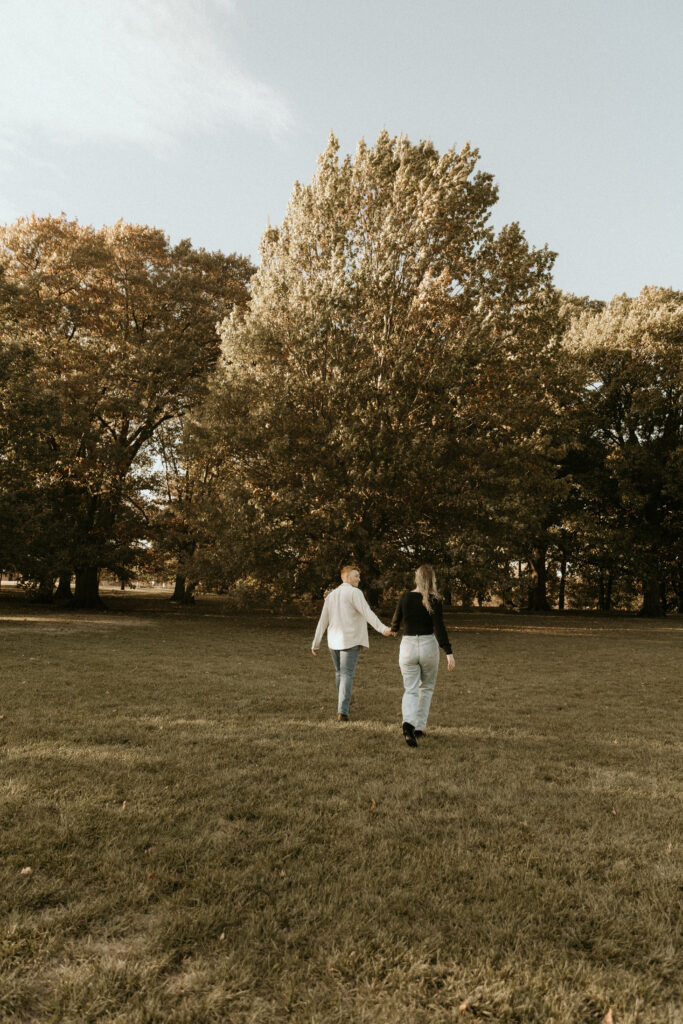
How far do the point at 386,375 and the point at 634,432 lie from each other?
21.2 meters

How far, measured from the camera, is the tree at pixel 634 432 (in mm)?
32219

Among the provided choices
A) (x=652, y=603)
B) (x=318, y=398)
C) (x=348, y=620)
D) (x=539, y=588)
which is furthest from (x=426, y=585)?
(x=539, y=588)

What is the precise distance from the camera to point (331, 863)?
13.4 feet

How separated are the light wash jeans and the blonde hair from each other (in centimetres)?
45

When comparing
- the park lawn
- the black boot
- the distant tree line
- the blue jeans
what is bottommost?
the park lawn

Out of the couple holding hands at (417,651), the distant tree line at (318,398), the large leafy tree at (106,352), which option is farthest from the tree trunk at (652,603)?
the couple holding hands at (417,651)

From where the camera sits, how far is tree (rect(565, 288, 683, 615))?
3222cm

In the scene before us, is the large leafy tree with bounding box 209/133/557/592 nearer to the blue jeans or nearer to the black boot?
the blue jeans

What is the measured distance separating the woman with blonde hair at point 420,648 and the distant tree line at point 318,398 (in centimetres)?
1229

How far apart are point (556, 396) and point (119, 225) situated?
24.1 meters

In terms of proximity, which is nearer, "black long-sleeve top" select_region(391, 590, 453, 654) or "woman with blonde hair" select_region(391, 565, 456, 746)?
"woman with blonde hair" select_region(391, 565, 456, 746)

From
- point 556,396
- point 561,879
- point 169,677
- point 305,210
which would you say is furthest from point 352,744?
point 556,396

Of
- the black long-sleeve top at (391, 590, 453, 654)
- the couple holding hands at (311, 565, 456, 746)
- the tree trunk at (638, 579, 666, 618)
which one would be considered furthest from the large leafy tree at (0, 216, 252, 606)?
the tree trunk at (638, 579, 666, 618)

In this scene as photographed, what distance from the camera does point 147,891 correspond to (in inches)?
144
